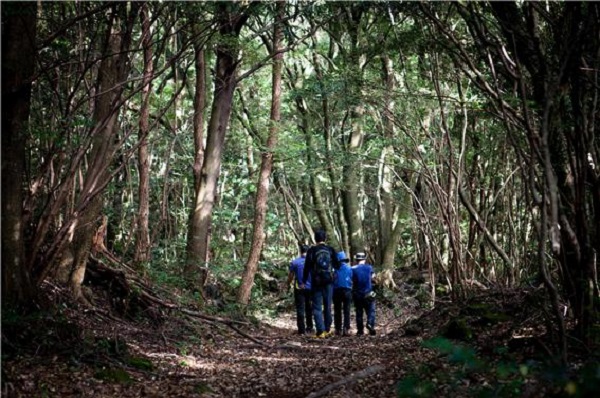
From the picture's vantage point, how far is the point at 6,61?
7.17 m

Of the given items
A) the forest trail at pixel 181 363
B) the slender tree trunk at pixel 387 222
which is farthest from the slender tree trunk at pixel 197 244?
the slender tree trunk at pixel 387 222

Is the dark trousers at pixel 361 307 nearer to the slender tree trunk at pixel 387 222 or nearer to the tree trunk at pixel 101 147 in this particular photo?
the tree trunk at pixel 101 147

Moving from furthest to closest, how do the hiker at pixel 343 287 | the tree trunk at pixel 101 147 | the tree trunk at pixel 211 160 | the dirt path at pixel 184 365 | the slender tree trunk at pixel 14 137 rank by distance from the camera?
the tree trunk at pixel 211 160, the hiker at pixel 343 287, the tree trunk at pixel 101 147, the slender tree trunk at pixel 14 137, the dirt path at pixel 184 365

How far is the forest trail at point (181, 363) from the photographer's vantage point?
6561 millimetres

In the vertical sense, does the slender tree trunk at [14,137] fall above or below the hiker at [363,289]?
above

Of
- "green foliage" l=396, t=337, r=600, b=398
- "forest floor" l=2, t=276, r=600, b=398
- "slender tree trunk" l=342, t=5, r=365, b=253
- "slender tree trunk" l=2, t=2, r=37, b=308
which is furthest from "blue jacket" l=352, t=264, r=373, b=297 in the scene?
"green foliage" l=396, t=337, r=600, b=398

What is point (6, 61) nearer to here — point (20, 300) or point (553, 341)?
point (20, 300)

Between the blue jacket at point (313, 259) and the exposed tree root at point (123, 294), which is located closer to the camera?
the exposed tree root at point (123, 294)

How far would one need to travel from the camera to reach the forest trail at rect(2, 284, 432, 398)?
21.5 feet

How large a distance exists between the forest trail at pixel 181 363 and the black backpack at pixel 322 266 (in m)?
1.49

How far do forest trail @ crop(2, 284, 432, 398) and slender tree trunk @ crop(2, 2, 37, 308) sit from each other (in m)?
0.55

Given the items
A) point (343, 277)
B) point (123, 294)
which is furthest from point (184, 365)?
point (343, 277)

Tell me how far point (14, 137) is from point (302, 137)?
1496 centimetres

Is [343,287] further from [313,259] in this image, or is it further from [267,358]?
[267,358]
